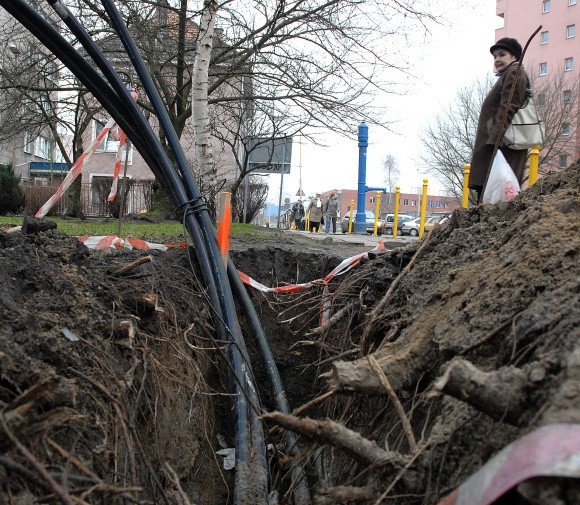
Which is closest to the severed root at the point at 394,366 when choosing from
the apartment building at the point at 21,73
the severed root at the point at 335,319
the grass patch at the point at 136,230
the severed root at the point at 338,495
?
the severed root at the point at 338,495

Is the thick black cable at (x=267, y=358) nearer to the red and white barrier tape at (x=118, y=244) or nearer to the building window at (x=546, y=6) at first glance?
the red and white barrier tape at (x=118, y=244)

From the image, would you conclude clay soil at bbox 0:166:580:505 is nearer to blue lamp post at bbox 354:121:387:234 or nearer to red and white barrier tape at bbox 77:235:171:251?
red and white barrier tape at bbox 77:235:171:251

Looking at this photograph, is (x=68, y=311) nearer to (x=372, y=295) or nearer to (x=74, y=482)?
(x=74, y=482)

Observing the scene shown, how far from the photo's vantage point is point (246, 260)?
5.74m

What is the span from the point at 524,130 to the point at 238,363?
A: 132 inches

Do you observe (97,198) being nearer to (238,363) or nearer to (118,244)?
(118,244)

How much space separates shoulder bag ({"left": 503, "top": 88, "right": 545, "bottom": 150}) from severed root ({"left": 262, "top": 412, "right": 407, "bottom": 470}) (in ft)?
13.1

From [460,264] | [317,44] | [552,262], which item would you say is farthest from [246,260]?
[317,44]

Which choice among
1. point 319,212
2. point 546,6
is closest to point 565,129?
point 319,212

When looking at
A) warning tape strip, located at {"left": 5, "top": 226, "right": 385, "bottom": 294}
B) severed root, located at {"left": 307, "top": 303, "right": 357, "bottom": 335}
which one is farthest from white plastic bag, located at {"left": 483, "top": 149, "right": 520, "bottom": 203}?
severed root, located at {"left": 307, "top": 303, "right": 357, "bottom": 335}

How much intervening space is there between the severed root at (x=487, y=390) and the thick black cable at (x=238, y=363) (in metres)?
1.47

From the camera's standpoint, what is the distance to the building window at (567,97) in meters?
28.1

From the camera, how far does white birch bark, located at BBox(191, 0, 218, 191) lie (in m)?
8.18

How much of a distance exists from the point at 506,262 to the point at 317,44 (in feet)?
30.8
